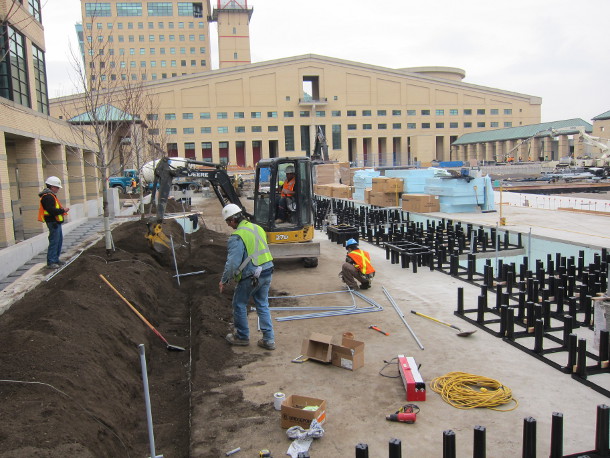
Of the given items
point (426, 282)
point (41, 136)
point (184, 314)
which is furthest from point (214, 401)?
point (41, 136)

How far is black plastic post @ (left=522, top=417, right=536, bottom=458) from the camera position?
152 inches

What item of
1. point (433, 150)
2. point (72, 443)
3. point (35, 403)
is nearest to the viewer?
point (72, 443)

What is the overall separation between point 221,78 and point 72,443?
6781cm

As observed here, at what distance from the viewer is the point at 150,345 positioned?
6.94 meters

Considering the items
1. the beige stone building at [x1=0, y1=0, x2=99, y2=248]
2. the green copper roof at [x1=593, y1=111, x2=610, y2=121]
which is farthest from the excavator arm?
the green copper roof at [x1=593, y1=111, x2=610, y2=121]

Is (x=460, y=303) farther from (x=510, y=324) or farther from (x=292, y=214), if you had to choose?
(x=292, y=214)

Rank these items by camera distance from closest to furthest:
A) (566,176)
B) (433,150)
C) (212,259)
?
(212,259) < (566,176) < (433,150)

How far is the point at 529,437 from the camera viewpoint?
3887mm

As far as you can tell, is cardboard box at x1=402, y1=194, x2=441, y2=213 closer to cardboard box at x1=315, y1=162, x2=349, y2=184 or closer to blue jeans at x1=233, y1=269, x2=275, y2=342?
blue jeans at x1=233, y1=269, x2=275, y2=342

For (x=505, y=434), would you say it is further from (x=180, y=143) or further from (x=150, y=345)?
(x=180, y=143)

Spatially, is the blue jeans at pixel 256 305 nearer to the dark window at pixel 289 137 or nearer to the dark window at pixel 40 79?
the dark window at pixel 40 79

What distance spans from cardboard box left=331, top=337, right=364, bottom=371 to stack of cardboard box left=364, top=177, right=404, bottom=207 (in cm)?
1556

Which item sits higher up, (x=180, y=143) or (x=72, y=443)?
(x=180, y=143)

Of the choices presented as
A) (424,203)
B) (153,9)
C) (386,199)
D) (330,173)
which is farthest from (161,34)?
(424,203)
